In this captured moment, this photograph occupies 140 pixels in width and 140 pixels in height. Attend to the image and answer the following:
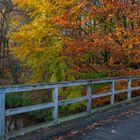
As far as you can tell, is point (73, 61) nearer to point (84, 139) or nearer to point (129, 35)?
point (129, 35)

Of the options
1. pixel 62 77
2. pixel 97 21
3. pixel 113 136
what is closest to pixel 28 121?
pixel 62 77

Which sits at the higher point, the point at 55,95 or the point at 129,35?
the point at 129,35

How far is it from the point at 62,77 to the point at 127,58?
12.2ft

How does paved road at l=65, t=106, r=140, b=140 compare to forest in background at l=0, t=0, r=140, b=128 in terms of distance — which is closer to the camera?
paved road at l=65, t=106, r=140, b=140

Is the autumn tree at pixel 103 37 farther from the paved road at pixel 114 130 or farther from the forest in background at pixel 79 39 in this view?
the paved road at pixel 114 130

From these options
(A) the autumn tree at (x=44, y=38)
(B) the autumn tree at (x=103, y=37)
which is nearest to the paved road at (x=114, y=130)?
(B) the autumn tree at (x=103, y=37)

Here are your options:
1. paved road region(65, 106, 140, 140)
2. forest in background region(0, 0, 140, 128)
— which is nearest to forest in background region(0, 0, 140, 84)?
forest in background region(0, 0, 140, 128)

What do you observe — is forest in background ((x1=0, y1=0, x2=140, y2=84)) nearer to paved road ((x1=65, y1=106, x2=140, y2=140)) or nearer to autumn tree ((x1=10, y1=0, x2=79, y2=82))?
autumn tree ((x1=10, y1=0, x2=79, y2=82))

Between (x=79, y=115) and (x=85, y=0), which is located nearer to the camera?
(x=79, y=115)

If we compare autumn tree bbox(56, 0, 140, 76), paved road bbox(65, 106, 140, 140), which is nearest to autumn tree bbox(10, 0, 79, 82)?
autumn tree bbox(56, 0, 140, 76)

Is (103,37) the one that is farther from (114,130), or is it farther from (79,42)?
(114,130)

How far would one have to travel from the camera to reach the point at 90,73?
57.6ft

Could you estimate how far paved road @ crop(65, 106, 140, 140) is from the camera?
7.61 metres

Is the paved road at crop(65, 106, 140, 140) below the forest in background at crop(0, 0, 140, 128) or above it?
below
